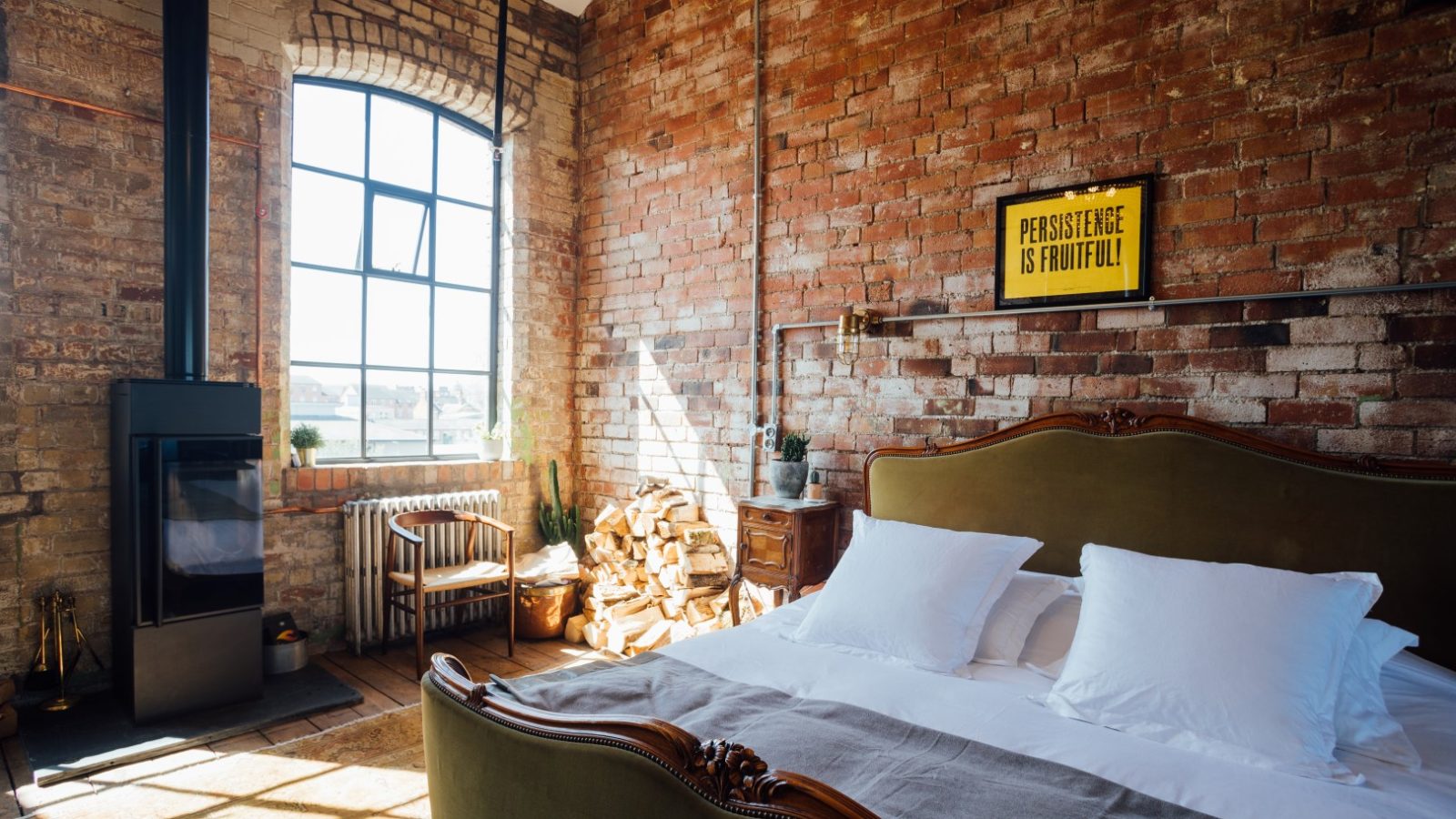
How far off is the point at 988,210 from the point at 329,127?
11.4 feet

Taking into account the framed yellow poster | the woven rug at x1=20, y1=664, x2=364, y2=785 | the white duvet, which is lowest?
the woven rug at x1=20, y1=664, x2=364, y2=785

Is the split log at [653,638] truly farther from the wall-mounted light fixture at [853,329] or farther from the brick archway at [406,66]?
the brick archway at [406,66]

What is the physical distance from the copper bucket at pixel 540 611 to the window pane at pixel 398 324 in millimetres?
1484

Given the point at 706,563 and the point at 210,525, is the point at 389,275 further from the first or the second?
the point at 706,563

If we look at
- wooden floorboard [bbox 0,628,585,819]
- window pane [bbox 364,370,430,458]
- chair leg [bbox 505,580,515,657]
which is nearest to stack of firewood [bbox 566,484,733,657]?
wooden floorboard [bbox 0,628,585,819]

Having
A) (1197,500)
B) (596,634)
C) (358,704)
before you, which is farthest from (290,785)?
(1197,500)

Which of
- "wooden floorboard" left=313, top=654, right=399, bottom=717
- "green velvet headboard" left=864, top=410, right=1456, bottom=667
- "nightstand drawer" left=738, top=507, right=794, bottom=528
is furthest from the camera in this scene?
"nightstand drawer" left=738, top=507, right=794, bottom=528

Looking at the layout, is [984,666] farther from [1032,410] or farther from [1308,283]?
[1308,283]

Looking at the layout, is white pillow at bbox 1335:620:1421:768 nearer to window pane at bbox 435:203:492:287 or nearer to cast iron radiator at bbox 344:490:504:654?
cast iron radiator at bbox 344:490:504:654

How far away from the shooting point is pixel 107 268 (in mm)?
3367

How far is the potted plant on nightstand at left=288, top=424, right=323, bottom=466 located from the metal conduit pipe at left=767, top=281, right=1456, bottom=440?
2.35 m

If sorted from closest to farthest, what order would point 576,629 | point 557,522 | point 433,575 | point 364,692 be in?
point 364,692, point 433,575, point 576,629, point 557,522

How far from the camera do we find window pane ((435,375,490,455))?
4.68 metres

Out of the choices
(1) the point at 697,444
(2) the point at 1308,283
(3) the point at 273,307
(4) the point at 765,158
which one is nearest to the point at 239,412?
(3) the point at 273,307
